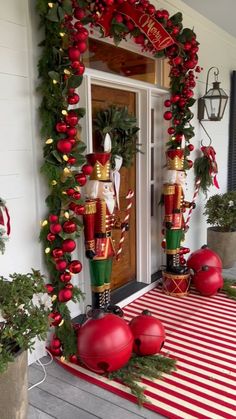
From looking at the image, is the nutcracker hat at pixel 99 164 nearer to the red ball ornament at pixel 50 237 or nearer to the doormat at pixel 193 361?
the red ball ornament at pixel 50 237

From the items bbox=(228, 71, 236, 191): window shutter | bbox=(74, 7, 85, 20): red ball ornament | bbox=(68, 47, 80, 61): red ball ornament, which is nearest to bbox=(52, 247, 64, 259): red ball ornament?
bbox=(68, 47, 80, 61): red ball ornament

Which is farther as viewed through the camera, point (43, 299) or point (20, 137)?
point (43, 299)

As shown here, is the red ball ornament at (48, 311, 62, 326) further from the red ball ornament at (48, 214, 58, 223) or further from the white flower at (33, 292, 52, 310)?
the red ball ornament at (48, 214, 58, 223)

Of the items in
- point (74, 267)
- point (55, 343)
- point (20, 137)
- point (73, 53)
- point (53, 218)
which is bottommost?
point (55, 343)

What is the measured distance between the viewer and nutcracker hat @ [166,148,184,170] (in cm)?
336

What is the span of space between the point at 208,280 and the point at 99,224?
4.33 feet

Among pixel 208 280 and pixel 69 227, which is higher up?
pixel 69 227

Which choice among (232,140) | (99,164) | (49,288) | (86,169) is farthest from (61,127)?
(232,140)

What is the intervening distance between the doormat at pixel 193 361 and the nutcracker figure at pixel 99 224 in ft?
1.61

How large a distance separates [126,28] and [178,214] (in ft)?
5.49

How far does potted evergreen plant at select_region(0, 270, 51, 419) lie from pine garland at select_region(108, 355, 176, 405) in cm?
64

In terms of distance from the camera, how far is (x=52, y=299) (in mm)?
2361

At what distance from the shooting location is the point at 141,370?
7.44 ft

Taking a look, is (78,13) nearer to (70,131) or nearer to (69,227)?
(70,131)
